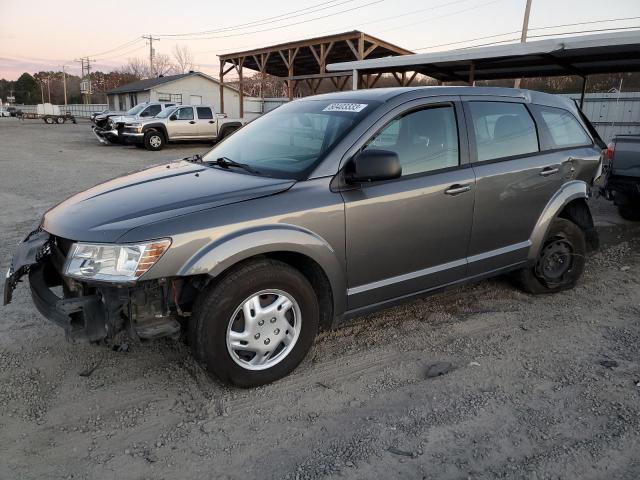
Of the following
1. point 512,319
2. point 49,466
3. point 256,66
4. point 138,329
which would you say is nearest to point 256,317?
point 138,329

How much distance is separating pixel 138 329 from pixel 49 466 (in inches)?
29.3

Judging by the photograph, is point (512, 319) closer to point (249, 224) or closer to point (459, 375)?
point (459, 375)

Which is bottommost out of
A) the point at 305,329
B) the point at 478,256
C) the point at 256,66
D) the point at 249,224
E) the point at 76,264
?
the point at 305,329

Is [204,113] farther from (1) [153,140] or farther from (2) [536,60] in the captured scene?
(2) [536,60]

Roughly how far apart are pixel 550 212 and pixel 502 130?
86cm

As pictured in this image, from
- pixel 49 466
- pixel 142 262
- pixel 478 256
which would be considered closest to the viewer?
pixel 49 466

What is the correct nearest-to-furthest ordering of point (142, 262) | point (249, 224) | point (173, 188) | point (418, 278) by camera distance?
1. point (142, 262)
2. point (249, 224)
3. point (173, 188)
4. point (418, 278)

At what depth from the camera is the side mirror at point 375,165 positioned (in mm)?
2986

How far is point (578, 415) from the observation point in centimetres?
281

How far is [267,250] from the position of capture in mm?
2830

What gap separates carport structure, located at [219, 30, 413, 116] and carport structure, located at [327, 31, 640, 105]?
16.4 feet

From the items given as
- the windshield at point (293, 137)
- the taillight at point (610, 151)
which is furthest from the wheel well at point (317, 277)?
the taillight at point (610, 151)

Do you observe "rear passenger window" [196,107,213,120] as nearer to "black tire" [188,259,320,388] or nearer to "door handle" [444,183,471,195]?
"door handle" [444,183,471,195]

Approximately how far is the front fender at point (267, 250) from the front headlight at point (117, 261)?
0.57 ft
